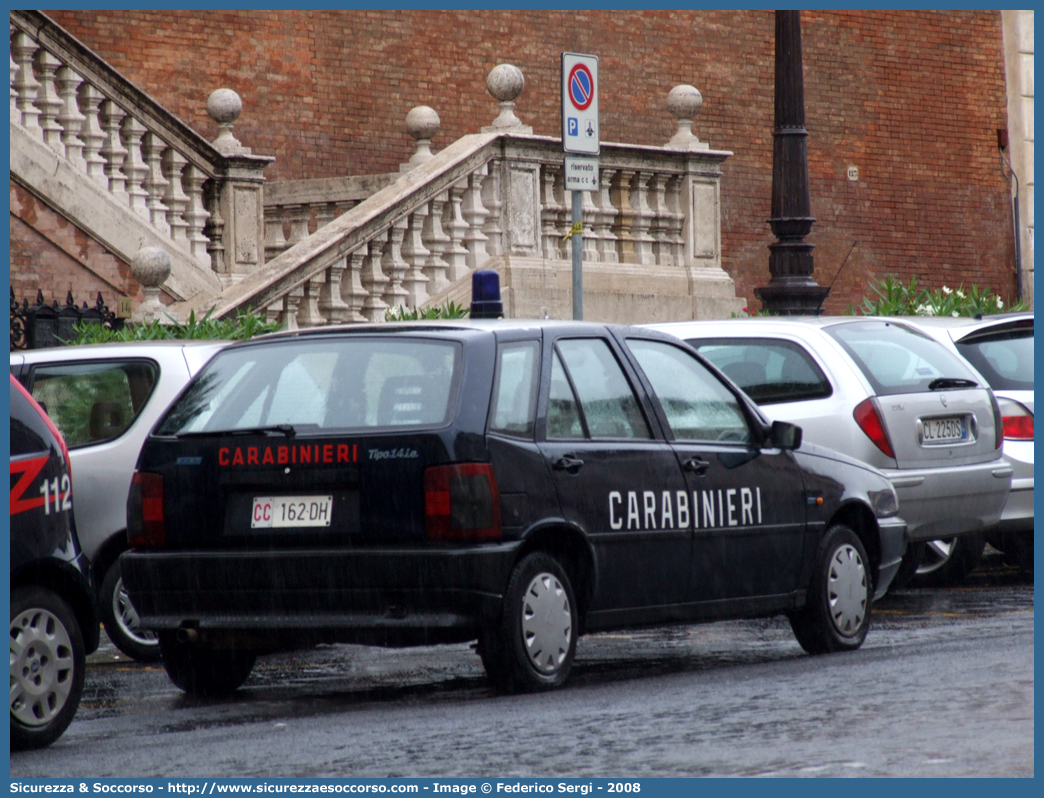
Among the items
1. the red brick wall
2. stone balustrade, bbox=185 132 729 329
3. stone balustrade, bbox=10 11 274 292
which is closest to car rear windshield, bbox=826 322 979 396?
stone balustrade, bbox=185 132 729 329

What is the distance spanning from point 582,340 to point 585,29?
17.2 metres

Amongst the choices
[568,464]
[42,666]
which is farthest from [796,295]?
[42,666]

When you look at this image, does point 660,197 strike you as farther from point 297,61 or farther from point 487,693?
point 487,693

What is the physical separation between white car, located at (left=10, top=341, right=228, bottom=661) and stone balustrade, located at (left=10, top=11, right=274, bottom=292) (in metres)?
6.68

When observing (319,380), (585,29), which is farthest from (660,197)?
(319,380)

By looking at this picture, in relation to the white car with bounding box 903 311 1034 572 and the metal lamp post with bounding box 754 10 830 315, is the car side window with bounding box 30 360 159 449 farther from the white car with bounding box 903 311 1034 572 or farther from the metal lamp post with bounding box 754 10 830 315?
the metal lamp post with bounding box 754 10 830 315

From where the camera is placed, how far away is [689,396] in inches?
333

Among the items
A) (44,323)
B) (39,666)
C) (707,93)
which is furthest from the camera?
(707,93)

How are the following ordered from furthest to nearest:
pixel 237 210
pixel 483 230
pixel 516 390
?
pixel 237 210, pixel 483 230, pixel 516 390

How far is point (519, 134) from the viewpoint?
16969mm

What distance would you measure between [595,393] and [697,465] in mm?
586

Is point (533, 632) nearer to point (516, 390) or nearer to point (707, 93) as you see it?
point (516, 390)

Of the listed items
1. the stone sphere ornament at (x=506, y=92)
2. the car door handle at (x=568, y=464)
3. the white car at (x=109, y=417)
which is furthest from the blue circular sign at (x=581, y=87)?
the car door handle at (x=568, y=464)

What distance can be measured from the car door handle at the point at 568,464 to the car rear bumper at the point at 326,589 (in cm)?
43
